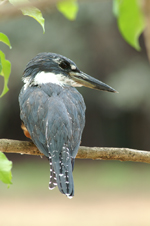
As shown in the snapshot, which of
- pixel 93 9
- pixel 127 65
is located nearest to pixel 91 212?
pixel 127 65

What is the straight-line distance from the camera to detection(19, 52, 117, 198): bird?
2.22 m

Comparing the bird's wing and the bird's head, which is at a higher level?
the bird's head

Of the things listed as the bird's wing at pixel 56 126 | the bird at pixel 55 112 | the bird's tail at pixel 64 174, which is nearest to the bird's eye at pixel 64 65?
the bird at pixel 55 112

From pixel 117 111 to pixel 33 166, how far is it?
8.68ft

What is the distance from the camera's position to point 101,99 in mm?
9844

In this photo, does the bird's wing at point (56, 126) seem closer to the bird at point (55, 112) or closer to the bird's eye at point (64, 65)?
the bird at point (55, 112)

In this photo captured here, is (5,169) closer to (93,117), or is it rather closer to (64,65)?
(64,65)

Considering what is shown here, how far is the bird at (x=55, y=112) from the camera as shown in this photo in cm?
222

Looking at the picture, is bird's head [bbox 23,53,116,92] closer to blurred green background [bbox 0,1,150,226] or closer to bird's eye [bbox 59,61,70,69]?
bird's eye [bbox 59,61,70,69]

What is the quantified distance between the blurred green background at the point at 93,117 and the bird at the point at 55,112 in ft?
16.6

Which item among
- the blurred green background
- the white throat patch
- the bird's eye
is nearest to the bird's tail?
the white throat patch

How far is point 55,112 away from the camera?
2.35 m

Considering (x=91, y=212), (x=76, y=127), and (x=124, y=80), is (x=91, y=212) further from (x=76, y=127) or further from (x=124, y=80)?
(x=76, y=127)

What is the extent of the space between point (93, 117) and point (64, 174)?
8299mm
